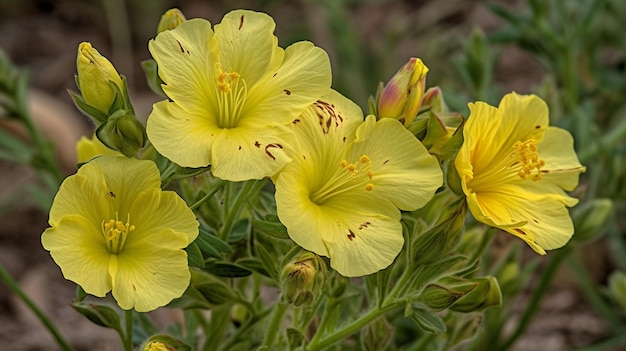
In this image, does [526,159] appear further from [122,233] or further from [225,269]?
[122,233]

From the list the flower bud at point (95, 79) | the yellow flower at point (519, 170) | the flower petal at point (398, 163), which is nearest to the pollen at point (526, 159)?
the yellow flower at point (519, 170)

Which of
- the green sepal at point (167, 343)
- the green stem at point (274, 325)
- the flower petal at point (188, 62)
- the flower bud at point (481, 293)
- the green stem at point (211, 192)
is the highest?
the flower petal at point (188, 62)

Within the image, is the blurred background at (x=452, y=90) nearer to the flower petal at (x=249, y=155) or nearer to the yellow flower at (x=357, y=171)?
the yellow flower at (x=357, y=171)

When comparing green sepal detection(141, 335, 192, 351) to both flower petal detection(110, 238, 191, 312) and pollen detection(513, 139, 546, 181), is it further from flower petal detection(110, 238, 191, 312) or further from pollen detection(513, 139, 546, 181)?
pollen detection(513, 139, 546, 181)

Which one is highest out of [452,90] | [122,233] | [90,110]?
[90,110]

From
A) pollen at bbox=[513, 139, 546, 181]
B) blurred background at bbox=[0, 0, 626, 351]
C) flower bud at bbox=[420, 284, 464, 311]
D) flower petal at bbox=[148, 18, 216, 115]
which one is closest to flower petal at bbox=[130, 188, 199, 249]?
flower petal at bbox=[148, 18, 216, 115]

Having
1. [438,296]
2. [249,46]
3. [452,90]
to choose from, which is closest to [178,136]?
[249,46]

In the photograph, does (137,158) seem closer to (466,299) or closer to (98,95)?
(98,95)
